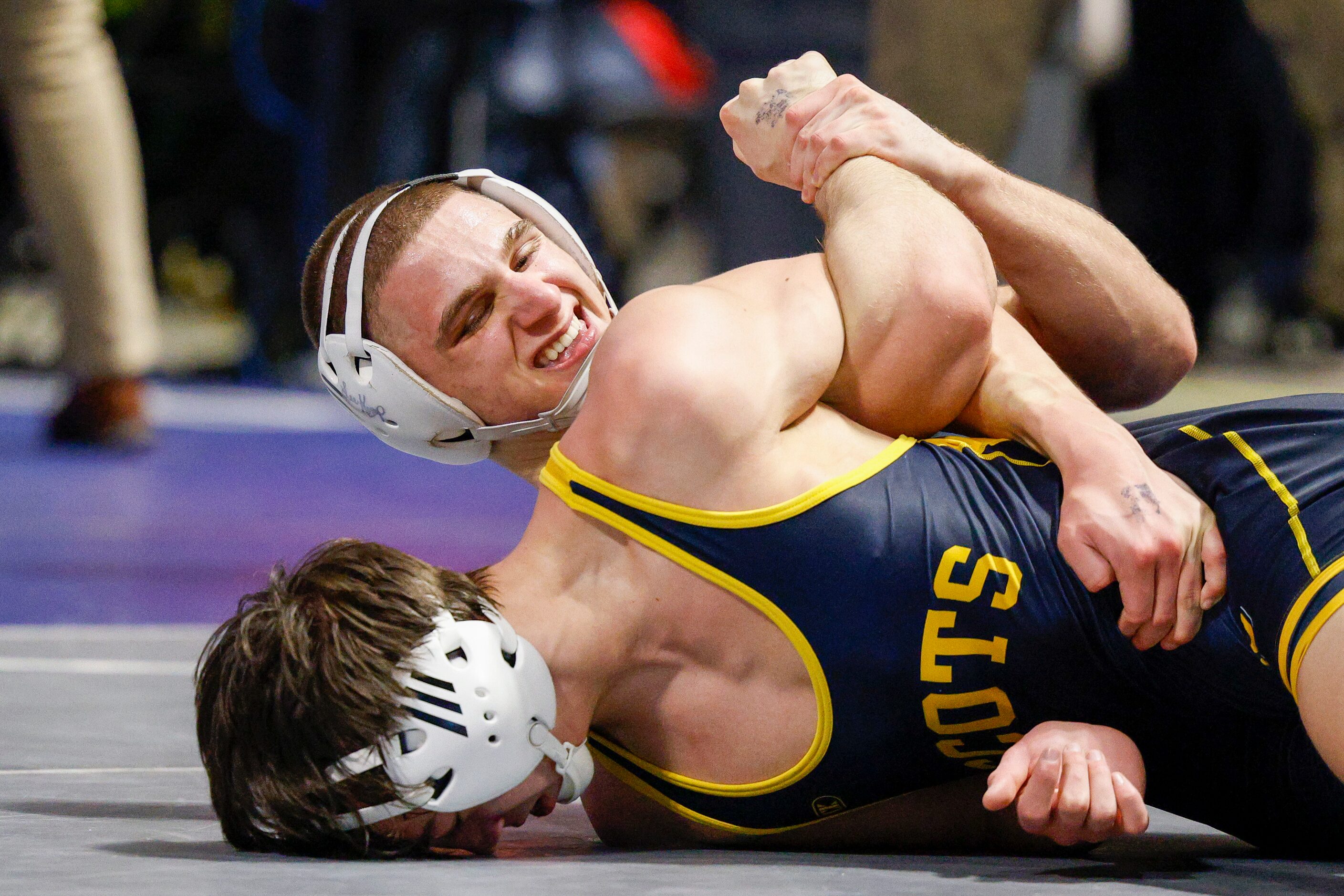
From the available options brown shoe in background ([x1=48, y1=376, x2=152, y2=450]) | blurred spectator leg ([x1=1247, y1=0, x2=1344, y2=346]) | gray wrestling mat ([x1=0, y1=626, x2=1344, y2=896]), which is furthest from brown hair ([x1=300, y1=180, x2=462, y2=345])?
brown shoe in background ([x1=48, y1=376, x2=152, y2=450])

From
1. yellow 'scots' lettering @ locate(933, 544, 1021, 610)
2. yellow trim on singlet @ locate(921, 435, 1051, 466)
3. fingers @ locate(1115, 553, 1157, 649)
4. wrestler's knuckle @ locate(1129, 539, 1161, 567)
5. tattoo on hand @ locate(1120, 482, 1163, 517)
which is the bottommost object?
yellow 'scots' lettering @ locate(933, 544, 1021, 610)

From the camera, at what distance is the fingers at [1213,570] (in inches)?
62.5

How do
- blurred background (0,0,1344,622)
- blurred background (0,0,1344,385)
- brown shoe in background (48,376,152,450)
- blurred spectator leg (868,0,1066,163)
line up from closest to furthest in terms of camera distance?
blurred spectator leg (868,0,1066,163) < blurred background (0,0,1344,622) < brown shoe in background (48,376,152,450) < blurred background (0,0,1344,385)

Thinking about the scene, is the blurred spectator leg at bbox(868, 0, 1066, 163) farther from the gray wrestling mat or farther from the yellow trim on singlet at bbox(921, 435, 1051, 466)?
the gray wrestling mat

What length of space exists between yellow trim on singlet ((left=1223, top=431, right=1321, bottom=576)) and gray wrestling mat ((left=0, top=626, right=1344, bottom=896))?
28cm

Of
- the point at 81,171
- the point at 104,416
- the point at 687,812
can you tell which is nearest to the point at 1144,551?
the point at 687,812

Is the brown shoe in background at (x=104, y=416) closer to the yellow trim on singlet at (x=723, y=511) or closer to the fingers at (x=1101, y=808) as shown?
the yellow trim on singlet at (x=723, y=511)

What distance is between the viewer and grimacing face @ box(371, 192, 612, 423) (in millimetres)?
2078

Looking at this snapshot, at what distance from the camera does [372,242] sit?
6.95 ft

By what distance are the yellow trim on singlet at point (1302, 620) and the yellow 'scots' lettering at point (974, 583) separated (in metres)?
0.25

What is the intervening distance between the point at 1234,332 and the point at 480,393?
8.43 meters

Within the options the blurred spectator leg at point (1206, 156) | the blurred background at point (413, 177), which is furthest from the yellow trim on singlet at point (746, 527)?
the blurred spectator leg at point (1206, 156)

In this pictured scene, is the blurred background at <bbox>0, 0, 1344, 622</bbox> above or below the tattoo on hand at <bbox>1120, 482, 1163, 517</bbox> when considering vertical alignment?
below

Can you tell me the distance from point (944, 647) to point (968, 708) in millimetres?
68
